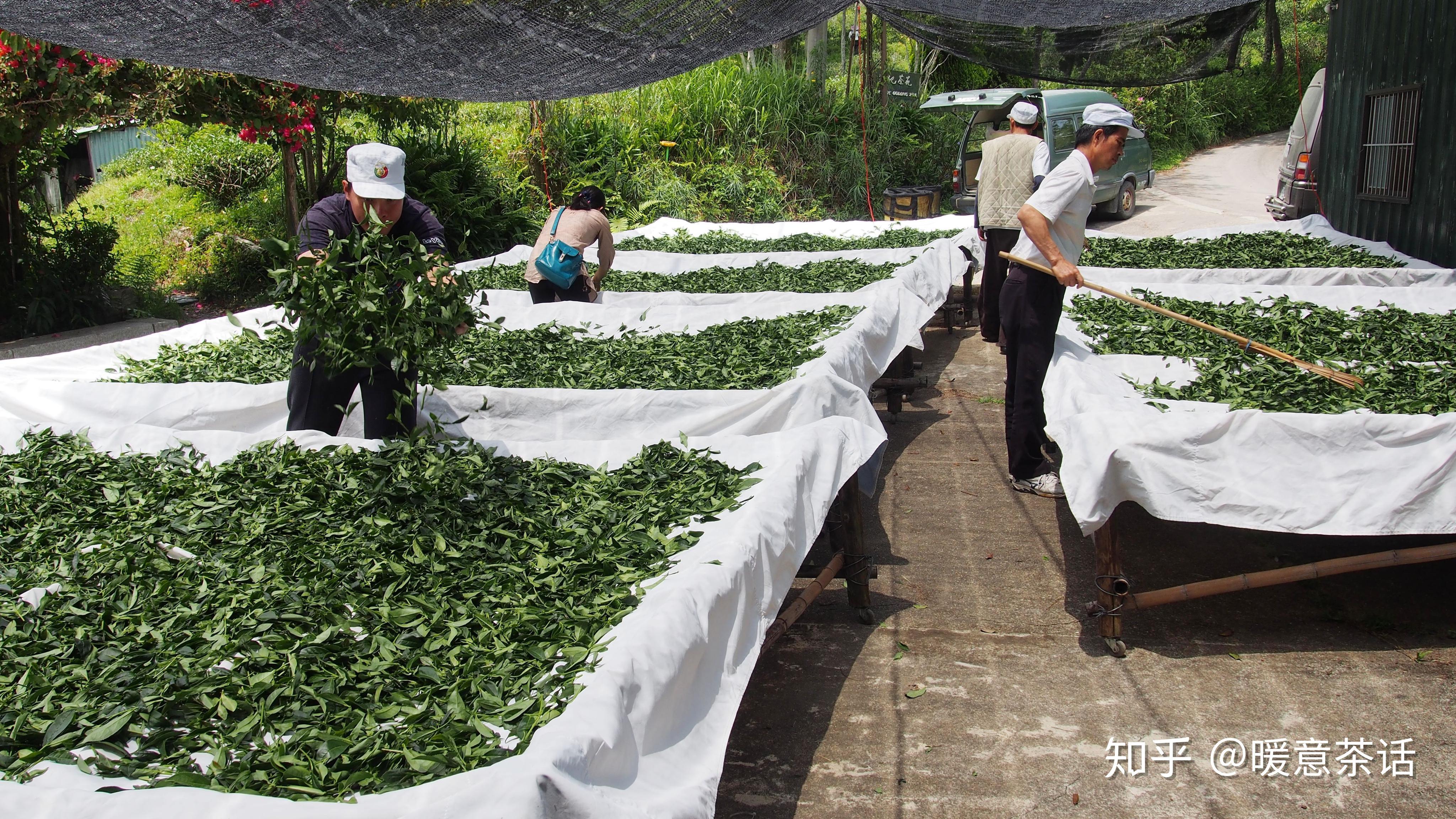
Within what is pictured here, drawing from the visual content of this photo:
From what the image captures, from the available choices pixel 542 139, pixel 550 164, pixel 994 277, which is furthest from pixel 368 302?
pixel 550 164

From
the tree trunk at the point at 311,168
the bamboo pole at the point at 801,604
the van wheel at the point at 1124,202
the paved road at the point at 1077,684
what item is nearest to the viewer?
the paved road at the point at 1077,684

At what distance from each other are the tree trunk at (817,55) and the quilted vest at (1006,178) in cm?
947

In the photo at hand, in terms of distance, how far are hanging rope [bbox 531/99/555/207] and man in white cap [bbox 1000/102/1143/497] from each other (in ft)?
26.6

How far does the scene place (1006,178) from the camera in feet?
19.8

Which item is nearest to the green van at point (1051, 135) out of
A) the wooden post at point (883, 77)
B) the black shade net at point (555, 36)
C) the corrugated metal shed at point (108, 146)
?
the wooden post at point (883, 77)

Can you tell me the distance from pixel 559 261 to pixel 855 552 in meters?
2.98

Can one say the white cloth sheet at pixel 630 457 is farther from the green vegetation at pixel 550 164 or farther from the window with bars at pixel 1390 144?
the green vegetation at pixel 550 164

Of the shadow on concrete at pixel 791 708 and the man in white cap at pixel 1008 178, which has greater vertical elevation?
the man in white cap at pixel 1008 178

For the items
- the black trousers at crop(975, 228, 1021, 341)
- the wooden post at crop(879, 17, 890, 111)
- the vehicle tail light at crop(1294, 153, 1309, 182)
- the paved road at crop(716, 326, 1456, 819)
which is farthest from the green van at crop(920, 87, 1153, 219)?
the paved road at crop(716, 326, 1456, 819)

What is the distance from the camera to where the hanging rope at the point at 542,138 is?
467 inches

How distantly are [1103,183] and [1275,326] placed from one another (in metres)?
9.24

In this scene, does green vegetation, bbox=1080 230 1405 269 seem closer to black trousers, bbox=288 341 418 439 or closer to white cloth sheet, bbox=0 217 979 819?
white cloth sheet, bbox=0 217 979 819

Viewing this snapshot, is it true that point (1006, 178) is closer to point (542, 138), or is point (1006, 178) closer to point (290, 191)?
point (290, 191)

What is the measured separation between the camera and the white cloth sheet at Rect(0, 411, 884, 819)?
1507 mm
